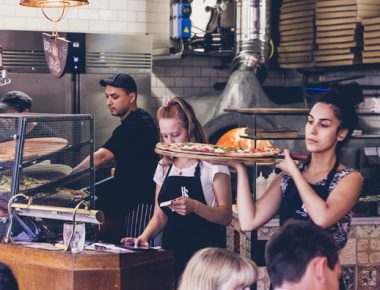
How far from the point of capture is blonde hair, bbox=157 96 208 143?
3.79 m

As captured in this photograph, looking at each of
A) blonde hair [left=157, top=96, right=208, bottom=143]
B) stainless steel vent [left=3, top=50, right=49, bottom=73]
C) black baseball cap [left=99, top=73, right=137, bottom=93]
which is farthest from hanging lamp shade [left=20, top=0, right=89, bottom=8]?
stainless steel vent [left=3, top=50, right=49, bottom=73]

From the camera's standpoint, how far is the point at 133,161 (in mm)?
4832

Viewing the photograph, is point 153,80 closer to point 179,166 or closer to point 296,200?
point 179,166

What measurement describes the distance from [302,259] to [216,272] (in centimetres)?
28

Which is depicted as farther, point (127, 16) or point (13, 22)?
point (127, 16)

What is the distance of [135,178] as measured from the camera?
480 cm

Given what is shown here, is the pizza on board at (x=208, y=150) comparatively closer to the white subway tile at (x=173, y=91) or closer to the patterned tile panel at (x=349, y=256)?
the patterned tile panel at (x=349, y=256)

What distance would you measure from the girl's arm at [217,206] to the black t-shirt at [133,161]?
114cm

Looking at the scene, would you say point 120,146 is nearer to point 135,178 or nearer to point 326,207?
point 135,178

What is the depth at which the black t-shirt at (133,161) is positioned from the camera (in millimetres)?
4770

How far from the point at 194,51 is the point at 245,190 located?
197 inches

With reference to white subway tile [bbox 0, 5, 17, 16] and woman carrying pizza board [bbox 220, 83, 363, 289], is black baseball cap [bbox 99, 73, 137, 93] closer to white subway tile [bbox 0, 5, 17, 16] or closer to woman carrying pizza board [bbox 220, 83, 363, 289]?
woman carrying pizza board [bbox 220, 83, 363, 289]

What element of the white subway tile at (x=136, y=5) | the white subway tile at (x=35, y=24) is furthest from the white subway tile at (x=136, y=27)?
the white subway tile at (x=35, y=24)

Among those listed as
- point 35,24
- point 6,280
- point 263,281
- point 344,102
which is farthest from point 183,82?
point 6,280
